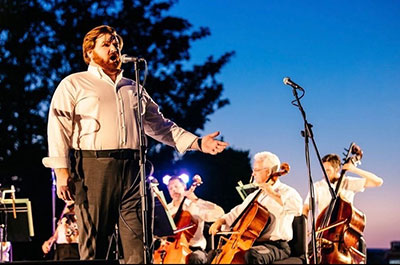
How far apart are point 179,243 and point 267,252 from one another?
74.8 inches

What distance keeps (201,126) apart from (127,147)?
1068 cm

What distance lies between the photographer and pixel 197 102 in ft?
49.8

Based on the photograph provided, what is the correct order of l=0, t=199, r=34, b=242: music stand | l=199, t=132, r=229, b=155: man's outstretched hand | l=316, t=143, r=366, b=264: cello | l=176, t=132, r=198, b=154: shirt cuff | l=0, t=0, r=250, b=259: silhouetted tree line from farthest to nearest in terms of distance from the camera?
1. l=0, t=0, r=250, b=259: silhouetted tree line
2. l=0, t=199, r=34, b=242: music stand
3. l=316, t=143, r=366, b=264: cello
4. l=176, t=132, r=198, b=154: shirt cuff
5. l=199, t=132, r=229, b=155: man's outstretched hand

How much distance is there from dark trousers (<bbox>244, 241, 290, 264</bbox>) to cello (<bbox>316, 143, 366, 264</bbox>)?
661 mm

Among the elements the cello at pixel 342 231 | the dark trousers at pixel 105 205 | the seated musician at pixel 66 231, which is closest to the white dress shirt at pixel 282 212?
the cello at pixel 342 231

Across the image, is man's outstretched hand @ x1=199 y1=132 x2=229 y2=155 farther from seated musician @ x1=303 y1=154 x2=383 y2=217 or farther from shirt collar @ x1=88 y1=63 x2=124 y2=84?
seated musician @ x1=303 y1=154 x2=383 y2=217

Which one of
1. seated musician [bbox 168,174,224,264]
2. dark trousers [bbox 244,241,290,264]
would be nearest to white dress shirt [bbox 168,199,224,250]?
seated musician [bbox 168,174,224,264]

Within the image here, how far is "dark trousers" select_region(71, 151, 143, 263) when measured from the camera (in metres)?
4.02

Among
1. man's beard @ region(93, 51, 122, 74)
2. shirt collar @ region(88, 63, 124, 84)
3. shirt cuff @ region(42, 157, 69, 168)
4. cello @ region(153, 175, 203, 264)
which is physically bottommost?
cello @ region(153, 175, 203, 264)

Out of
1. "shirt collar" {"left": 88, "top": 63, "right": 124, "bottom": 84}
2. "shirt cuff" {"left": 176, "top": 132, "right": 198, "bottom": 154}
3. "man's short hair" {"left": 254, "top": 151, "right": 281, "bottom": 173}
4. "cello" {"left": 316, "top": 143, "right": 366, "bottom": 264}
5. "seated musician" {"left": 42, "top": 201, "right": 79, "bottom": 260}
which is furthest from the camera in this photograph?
"seated musician" {"left": 42, "top": 201, "right": 79, "bottom": 260}

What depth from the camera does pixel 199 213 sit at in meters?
8.12

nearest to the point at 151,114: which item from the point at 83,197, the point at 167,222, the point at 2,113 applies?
the point at 83,197

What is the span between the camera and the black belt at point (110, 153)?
13.4ft

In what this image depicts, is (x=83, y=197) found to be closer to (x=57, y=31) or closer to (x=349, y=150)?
(x=349, y=150)
